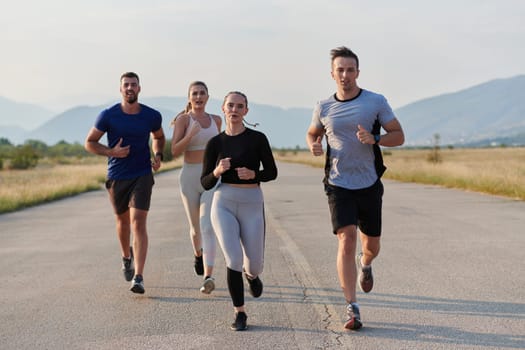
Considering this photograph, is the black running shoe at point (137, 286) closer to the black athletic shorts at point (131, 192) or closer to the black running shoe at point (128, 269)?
the black running shoe at point (128, 269)

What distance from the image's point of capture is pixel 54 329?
5422 millimetres

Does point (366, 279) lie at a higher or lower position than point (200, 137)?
lower

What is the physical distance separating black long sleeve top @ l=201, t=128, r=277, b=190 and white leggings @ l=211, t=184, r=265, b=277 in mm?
95

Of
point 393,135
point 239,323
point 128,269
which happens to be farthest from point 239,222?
point 128,269

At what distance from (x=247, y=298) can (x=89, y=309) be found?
4.61 ft

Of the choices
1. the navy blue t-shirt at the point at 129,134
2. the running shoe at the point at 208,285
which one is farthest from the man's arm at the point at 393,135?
the navy blue t-shirt at the point at 129,134

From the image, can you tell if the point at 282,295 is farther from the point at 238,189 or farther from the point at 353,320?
the point at 238,189

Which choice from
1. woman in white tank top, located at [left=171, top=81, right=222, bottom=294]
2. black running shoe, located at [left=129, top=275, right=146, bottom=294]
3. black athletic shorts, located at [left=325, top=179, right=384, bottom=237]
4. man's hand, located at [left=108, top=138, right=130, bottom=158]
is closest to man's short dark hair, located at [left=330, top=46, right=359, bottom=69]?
black athletic shorts, located at [left=325, top=179, right=384, bottom=237]

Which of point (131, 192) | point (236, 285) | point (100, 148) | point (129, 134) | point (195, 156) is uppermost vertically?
point (129, 134)

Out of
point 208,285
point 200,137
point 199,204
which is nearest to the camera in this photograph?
point 208,285

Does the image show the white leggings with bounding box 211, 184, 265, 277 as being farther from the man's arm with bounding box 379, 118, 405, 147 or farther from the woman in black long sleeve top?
the man's arm with bounding box 379, 118, 405, 147

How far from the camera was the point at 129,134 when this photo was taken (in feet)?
21.9

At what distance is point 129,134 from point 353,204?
92.9 inches

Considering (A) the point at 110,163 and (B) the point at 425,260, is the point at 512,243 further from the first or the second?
(A) the point at 110,163
